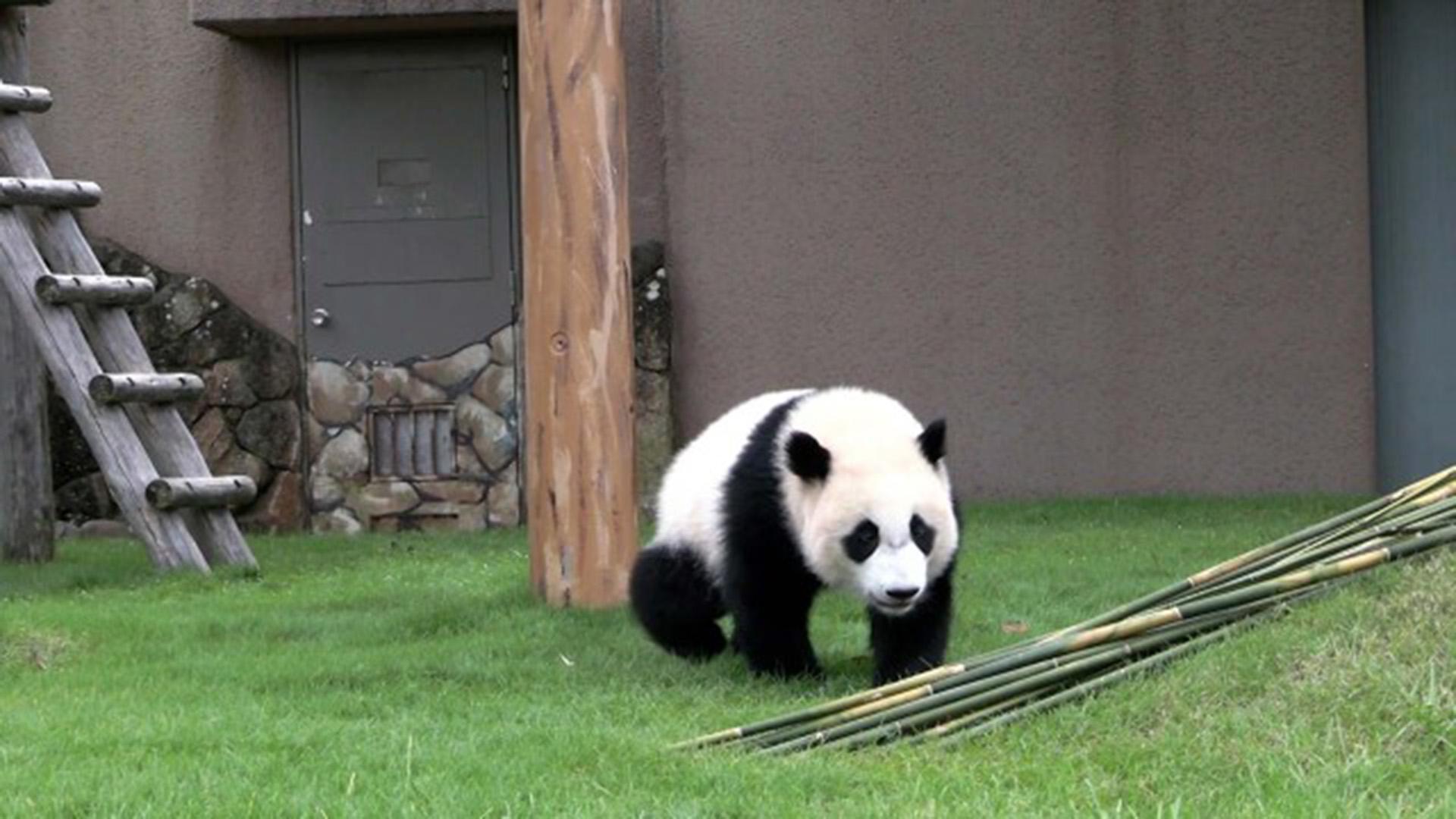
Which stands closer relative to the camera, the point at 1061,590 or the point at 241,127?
the point at 1061,590

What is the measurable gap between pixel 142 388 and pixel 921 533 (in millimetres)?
4193

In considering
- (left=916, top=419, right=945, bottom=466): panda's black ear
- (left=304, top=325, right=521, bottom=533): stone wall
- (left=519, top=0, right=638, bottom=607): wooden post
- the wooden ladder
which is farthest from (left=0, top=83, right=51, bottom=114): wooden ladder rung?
(left=916, top=419, right=945, bottom=466): panda's black ear

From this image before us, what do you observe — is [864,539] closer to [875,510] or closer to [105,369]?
[875,510]

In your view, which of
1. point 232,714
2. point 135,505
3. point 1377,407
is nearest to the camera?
point 232,714

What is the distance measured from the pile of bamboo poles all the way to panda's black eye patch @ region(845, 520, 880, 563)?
0.67 meters

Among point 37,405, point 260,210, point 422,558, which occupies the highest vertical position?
point 260,210

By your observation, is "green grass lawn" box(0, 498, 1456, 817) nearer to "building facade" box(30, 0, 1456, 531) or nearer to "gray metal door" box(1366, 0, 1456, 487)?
"building facade" box(30, 0, 1456, 531)

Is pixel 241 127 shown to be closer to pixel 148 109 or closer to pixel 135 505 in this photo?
pixel 148 109

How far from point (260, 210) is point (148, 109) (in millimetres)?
812

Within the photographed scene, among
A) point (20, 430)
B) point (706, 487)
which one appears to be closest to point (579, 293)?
point (706, 487)

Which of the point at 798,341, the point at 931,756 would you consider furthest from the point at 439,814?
the point at 798,341

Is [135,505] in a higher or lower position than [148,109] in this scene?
lower

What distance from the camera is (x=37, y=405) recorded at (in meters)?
10.2

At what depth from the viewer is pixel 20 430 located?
10211 mm
